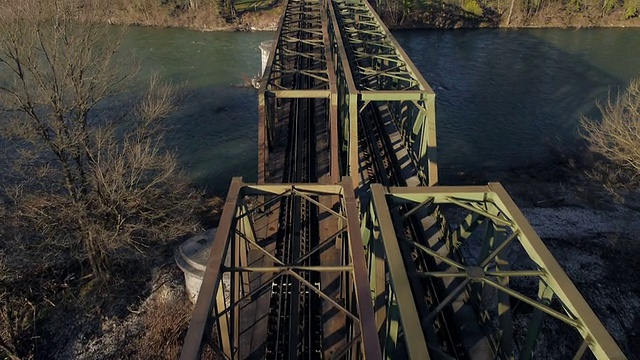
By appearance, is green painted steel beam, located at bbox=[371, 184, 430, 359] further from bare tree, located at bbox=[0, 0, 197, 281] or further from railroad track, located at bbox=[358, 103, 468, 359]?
bare tree, located at bbox=[0, 0, 197, 281]

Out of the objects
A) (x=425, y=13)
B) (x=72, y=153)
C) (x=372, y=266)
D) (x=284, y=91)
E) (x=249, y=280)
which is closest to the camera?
(x=372, y=266)

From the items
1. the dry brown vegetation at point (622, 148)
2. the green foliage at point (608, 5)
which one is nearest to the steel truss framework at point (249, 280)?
the dry brown vegetation at point (622, 148)

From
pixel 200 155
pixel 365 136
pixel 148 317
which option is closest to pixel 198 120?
pixel 200 155

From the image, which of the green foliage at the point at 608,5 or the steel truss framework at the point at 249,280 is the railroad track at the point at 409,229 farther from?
the green foliage at the point at 608,5

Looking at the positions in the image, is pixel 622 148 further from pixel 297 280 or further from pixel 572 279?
pixel 297 280

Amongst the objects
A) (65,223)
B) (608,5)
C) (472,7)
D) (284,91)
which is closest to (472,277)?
(284,91)

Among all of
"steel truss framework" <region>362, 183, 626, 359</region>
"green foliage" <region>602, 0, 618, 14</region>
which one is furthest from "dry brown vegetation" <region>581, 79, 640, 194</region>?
"green foliage" <region>602, 0, 618, 14</region>
